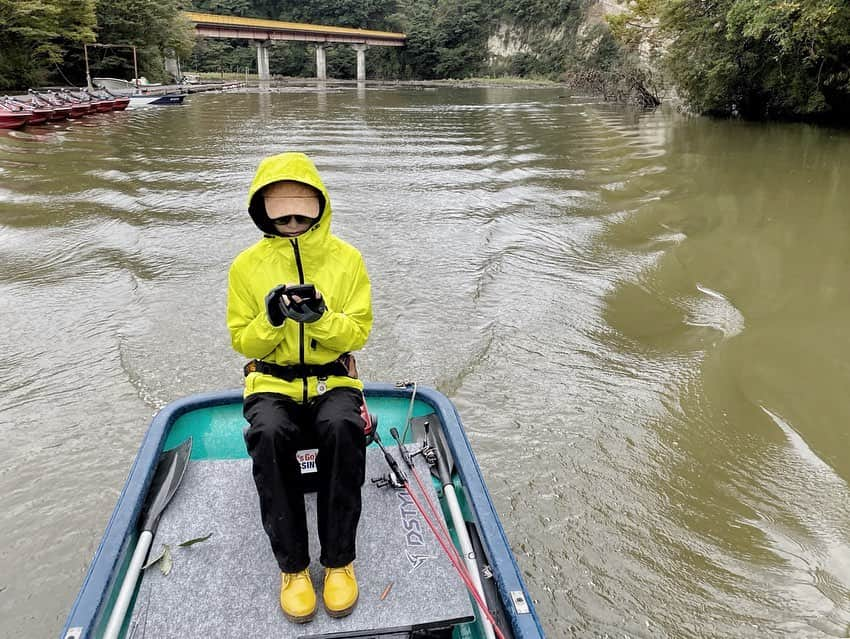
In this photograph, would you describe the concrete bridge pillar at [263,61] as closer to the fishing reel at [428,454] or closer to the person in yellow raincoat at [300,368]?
the person in yellow raincoat at [300,368]

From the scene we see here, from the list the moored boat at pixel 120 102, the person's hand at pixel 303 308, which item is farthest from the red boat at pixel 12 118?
the person's hand at pixel 303 308

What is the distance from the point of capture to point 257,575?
271 centimetres

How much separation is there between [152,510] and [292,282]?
1256 millimetres

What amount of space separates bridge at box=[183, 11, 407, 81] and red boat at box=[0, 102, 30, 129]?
4027 centimetres

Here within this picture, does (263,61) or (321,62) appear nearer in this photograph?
(263,61)

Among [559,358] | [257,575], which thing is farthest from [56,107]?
[257,575]

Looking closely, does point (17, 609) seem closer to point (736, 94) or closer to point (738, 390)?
point (738, 390)

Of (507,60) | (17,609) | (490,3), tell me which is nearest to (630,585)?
(17,609)

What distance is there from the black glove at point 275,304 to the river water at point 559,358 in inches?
84.3

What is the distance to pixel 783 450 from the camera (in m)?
4.63

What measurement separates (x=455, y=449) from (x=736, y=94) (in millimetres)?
26185

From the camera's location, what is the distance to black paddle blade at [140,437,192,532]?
2.93m

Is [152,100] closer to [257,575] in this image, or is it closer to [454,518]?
[257,575]

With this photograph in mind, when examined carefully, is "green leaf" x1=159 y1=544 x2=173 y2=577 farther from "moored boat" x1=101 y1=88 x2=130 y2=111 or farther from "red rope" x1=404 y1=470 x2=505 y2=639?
"moored boat" x1=101 y1=88 x2=130 y2=111
